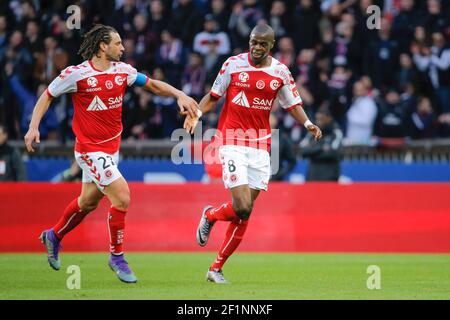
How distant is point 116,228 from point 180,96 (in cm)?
164

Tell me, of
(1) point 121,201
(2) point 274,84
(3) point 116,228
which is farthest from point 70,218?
(2) point 274,84

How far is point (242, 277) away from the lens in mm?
12516

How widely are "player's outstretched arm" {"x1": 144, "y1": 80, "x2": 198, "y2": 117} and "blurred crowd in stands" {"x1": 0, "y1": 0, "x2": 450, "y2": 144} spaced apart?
791cm

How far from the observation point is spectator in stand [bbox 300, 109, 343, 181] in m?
18.3

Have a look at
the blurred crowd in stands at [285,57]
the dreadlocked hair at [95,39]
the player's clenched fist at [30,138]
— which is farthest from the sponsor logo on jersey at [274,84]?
the blurred crowd in stands at [285,57]

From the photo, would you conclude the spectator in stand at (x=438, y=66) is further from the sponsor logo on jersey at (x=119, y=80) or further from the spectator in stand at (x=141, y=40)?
the sponsor logo on jersey at (x=119, y=80)

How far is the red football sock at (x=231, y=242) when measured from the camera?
39.1 feet

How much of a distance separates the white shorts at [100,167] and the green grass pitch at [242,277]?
115 cm

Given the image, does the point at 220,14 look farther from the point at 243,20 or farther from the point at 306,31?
the point at 306,31

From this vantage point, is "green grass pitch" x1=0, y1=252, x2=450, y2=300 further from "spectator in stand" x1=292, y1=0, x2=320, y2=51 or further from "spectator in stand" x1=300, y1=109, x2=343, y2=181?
"spectator in stand" x1=292, y1=0, x2=320, y2=51

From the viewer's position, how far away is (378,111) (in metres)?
19.7

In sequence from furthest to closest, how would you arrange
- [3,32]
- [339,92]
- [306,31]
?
1. [3,32]
2. [306,31]
3. [339,92]

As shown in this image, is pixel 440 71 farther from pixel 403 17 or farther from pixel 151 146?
pixel 151 146
